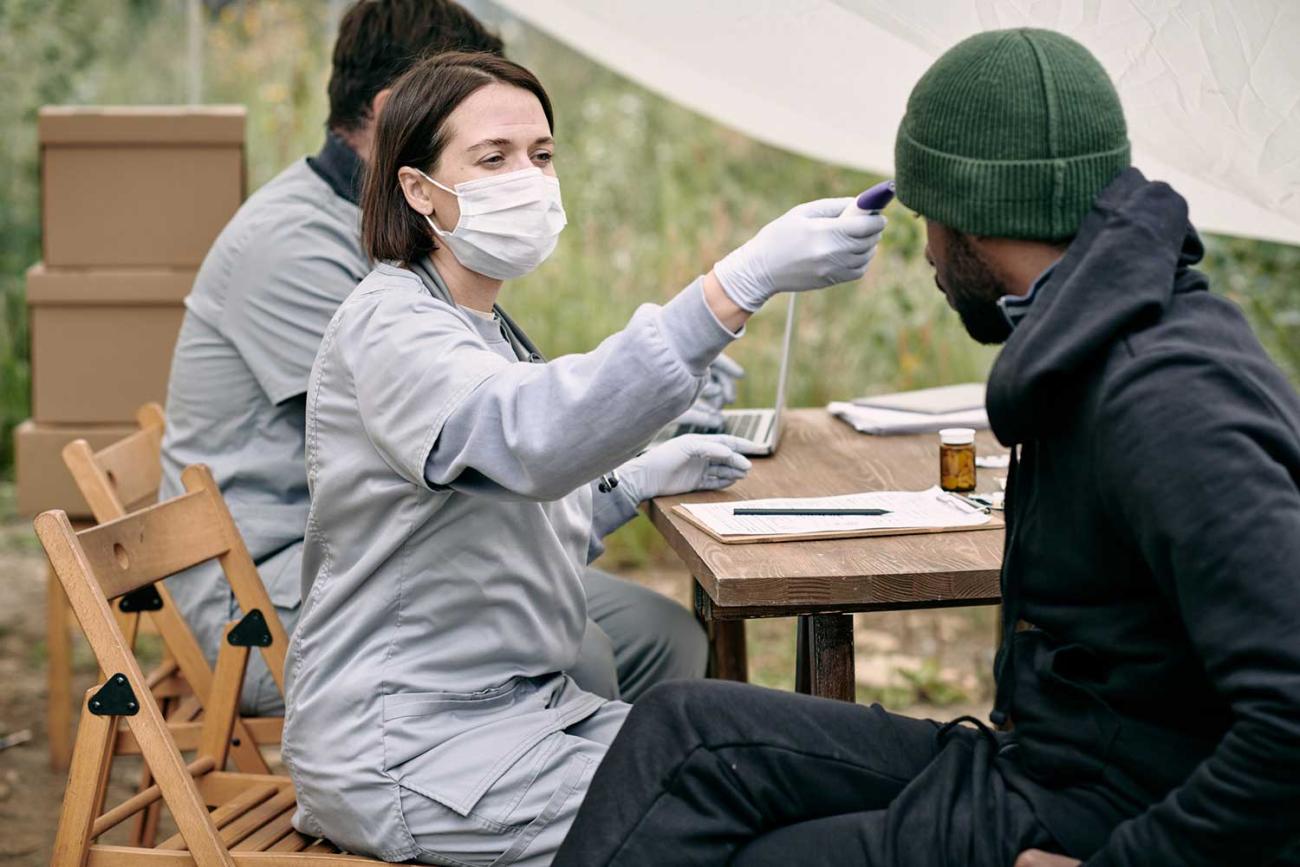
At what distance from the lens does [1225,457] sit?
1.30m

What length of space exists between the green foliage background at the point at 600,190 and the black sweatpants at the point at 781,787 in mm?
3745

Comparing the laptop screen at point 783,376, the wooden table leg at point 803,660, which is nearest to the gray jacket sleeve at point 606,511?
the wooden table leg at point 803,660

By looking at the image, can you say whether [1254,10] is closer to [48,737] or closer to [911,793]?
[911,793]

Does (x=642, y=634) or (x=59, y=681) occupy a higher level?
(x=642, y=634)

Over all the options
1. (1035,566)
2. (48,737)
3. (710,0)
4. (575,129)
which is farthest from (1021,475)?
(575,129)

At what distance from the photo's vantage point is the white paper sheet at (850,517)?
2.21 meters

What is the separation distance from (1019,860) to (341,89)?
2.12 meters

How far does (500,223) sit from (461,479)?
1.41ft

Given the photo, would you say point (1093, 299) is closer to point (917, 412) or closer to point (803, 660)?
point (803, 660)

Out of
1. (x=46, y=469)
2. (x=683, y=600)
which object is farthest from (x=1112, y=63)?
(x=683, y=600)

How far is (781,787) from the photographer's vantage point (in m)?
1.65

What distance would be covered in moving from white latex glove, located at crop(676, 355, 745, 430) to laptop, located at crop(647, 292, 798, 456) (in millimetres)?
12

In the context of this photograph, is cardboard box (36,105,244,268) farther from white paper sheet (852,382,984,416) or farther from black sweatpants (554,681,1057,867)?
black sweatpants (554,681,1057,867)

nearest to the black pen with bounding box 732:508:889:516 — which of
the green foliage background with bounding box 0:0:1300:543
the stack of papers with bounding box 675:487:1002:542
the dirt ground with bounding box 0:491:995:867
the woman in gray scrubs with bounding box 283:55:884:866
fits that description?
the stack of papers with bounding box 675:487:1002:542
